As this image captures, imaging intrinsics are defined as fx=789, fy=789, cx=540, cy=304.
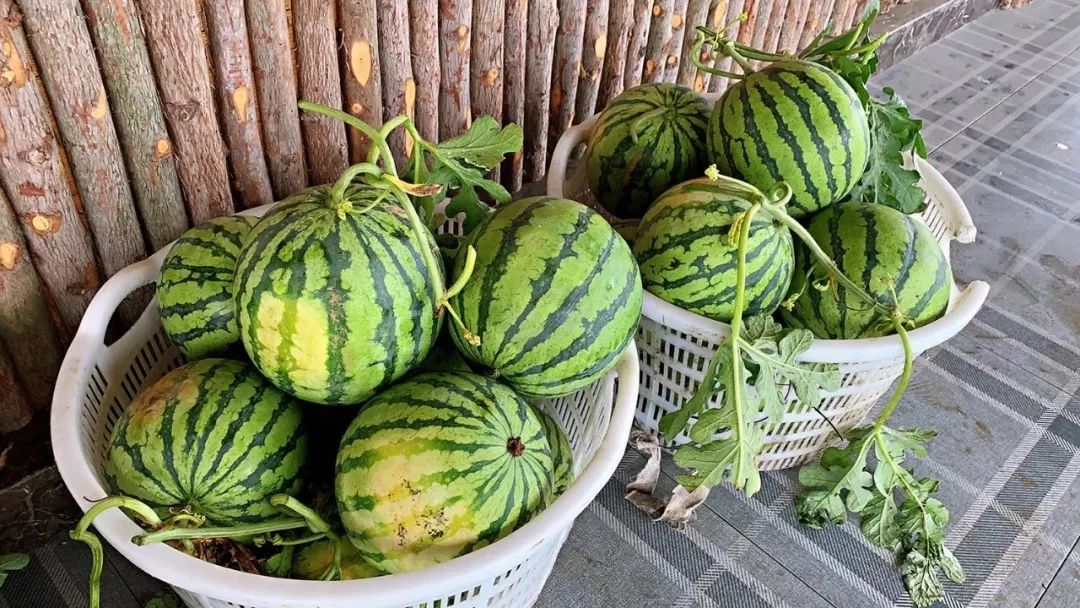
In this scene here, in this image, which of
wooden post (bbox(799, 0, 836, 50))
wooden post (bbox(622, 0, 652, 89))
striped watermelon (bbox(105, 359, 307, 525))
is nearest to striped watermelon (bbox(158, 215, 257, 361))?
striped watermelon (bbox(105, 359, 307, 525))

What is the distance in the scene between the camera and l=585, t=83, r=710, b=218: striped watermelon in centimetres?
180

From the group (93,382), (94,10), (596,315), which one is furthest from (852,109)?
(93,382)

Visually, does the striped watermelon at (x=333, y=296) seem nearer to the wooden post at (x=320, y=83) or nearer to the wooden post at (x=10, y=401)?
the wooden post at (x=320, y=83)

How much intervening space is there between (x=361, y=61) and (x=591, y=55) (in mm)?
757

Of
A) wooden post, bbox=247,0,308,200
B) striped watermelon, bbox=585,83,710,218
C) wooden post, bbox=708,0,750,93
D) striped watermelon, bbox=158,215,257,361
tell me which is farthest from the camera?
wooden post, bbox=708,0,750,93

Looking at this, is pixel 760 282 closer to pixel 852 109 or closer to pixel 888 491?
pixel 852 109

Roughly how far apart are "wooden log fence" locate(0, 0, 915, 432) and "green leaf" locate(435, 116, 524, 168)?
0.26 metres

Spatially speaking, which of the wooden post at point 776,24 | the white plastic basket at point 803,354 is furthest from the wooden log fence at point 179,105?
the wooden post at point 776,24

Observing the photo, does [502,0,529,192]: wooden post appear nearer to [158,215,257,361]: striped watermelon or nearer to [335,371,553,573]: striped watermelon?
[158,215,257,361]: striped watermelon

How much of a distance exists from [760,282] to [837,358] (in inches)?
8.4

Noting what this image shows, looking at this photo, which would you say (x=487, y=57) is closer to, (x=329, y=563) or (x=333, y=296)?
(x=333, y=296)

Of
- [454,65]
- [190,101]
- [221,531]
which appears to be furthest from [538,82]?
→ [221,531]

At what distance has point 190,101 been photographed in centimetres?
142

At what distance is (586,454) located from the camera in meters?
1.44
